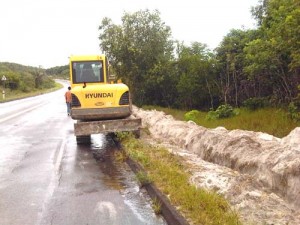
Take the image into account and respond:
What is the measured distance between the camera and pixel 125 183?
8.28m

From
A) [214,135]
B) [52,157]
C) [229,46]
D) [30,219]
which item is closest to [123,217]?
[30,219]

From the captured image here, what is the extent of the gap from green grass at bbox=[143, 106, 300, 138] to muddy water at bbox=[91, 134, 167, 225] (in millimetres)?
4424

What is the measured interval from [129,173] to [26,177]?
2.30 meters

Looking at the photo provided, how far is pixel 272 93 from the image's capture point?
17500 millimetres

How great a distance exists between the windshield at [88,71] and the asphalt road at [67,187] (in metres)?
2.61

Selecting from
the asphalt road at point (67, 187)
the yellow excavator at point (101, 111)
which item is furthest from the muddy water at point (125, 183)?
the yellow excavator at point (101, 111)

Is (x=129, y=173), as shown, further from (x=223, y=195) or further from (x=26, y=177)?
(x=223, y=195)

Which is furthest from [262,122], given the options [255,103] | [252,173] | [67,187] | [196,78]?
[196,78]

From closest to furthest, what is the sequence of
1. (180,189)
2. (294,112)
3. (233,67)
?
(180,189) → (294,112) → (233,67)

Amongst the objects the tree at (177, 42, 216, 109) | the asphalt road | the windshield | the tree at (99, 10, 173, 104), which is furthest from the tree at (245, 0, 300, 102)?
the tree at (99, 10, 173, 104)

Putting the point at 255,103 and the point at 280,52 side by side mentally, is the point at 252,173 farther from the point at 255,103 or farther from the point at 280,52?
the point at 255,103

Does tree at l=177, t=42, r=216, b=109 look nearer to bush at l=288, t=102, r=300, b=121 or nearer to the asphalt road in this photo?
bush at l=288, t=102, r=300, b=121

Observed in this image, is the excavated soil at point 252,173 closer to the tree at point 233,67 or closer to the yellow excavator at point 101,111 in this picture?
the yellow excavator at point 101,111

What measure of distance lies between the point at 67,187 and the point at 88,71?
7.92m
